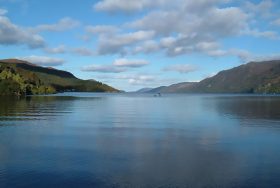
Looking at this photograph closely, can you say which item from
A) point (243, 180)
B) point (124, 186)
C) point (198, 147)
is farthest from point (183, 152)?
point (124, 186)

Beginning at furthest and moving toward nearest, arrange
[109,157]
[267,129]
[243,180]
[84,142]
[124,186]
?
[267,129]
[84,142]
[109,157]
[243,180]
[124,186]

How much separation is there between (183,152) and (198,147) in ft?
11.5

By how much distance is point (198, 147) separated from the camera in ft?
130

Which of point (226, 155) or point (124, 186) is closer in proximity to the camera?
point (124, 186)

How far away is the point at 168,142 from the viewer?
141 feet

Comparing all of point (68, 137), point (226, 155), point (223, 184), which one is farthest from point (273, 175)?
point (68, 137)

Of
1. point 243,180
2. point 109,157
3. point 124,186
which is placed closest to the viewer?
point 124,186

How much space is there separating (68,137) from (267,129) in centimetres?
3151

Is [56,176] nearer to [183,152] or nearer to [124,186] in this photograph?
[124,186]

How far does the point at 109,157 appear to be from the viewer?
112 ft

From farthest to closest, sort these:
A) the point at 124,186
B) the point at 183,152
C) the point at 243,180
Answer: the point at 183,152
the point at 243,180
the point at 124,186

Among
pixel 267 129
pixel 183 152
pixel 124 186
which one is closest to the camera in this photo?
pixel 124 186

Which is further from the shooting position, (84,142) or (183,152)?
(84,142)

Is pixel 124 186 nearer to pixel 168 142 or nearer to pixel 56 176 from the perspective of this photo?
pixel 56 176
